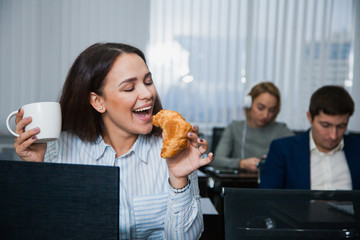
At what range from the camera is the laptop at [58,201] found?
A: 2.16 feet

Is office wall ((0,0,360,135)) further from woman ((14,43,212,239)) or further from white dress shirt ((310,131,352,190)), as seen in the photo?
woman ((14,43,212,239))

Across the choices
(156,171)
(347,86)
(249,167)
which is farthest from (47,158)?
(347,86)

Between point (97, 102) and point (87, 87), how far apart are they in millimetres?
68

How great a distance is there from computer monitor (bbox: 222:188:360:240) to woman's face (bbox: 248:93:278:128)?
2.42 metres

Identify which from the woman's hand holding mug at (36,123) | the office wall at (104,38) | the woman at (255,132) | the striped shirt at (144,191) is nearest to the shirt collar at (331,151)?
the striped shirt at (144,191)

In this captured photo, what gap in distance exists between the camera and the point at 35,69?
4.30 meters

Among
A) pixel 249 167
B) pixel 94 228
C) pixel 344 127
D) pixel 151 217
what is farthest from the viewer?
pixel 249 167

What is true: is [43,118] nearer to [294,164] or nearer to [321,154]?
[294,164]

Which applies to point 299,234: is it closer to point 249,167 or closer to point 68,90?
point 68,90

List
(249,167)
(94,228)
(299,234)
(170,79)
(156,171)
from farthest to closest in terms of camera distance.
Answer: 1. (170,79)
2. (249,167)
3. (156,171)
4. (299,234)
5. (94,228)

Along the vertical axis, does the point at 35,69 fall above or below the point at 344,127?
above

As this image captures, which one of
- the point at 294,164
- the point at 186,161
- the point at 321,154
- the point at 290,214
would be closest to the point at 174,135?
the point at 186,161

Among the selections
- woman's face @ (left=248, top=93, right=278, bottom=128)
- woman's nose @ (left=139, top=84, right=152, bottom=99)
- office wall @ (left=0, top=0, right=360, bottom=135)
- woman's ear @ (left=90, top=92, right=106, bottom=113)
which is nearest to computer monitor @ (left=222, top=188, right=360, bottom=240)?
woman's nose @ (left=139, top=84, right=152, bottom=99)

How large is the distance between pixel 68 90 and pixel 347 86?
4113 millimetres
